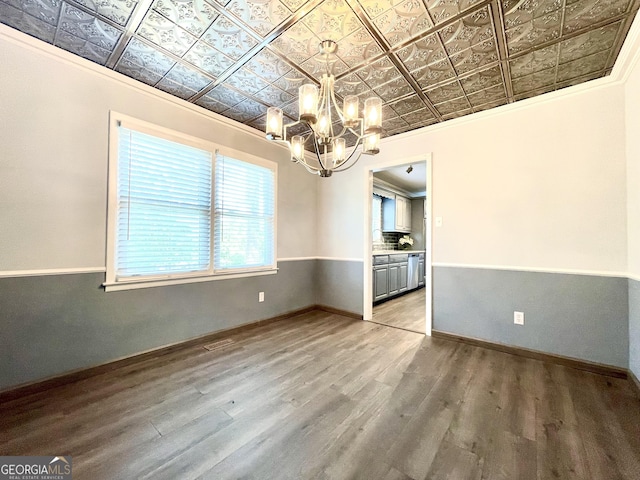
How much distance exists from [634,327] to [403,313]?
240cm

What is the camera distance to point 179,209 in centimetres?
263

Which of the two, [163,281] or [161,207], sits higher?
[161,207]

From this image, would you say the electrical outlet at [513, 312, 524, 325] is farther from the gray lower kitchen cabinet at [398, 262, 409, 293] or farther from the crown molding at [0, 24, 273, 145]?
the crown molding at [0, 24, 273, 145]

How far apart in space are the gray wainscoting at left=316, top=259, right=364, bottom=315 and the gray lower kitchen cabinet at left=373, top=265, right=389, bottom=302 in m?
0.62

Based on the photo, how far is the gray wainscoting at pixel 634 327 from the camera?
1931 millimetres

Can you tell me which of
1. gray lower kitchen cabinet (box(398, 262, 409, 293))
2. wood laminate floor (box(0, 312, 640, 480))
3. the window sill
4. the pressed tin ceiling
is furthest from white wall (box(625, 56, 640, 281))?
the window sill

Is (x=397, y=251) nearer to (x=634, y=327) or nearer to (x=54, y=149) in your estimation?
(x=634, y=327)

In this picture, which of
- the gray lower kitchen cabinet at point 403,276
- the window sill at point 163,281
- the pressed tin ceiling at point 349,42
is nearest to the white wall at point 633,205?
the pressed tin ceiling at point 349,42

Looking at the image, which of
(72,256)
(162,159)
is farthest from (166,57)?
(72,256)

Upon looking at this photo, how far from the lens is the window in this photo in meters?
2.27

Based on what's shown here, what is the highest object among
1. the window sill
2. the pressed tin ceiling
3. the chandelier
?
the pressed tin ceiling

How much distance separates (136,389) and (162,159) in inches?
79.5

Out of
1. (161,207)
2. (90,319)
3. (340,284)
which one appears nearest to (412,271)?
(340,284)

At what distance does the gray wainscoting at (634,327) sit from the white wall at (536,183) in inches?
8.9
